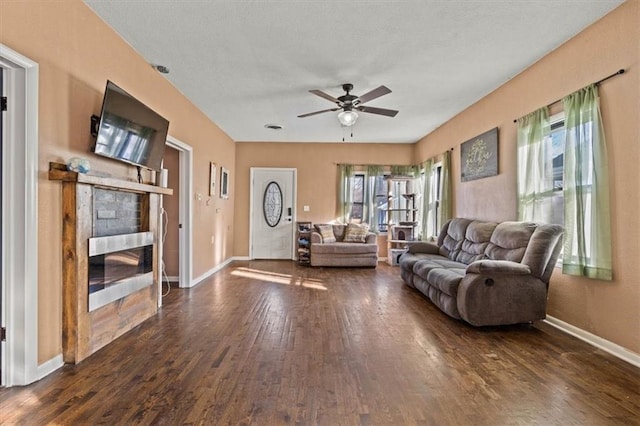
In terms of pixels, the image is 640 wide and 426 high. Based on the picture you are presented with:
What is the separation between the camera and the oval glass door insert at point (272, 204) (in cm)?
761

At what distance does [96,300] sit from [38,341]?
1.49 feet

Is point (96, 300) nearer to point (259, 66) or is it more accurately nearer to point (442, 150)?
point (259, 66)

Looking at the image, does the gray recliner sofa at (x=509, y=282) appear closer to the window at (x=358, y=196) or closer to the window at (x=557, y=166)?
the window at (x=557, y=166)

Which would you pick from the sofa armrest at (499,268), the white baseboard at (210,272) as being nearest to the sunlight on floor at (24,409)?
the white baseboard at (210,272)

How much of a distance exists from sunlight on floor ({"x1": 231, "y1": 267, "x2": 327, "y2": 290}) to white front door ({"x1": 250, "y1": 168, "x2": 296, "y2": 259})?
1294mm

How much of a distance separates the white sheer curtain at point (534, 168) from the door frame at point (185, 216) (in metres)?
4.28

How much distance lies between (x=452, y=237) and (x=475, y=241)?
0.69m

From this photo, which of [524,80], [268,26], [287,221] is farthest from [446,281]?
[287,221]

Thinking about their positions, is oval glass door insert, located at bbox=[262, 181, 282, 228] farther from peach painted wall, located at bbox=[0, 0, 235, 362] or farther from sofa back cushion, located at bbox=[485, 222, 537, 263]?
sofa back cushion, located at bbox=[485, 222, 537, 263]

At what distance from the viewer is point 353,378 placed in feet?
7.27

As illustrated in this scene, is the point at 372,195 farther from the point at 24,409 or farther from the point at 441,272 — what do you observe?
the point at 24,409

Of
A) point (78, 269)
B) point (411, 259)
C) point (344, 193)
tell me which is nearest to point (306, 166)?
point (344, 193)

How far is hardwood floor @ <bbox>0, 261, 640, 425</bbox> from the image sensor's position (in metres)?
1.82

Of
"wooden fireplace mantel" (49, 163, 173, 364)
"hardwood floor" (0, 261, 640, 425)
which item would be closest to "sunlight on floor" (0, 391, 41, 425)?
"hardwood floor" (0, 261, 640, 425)
